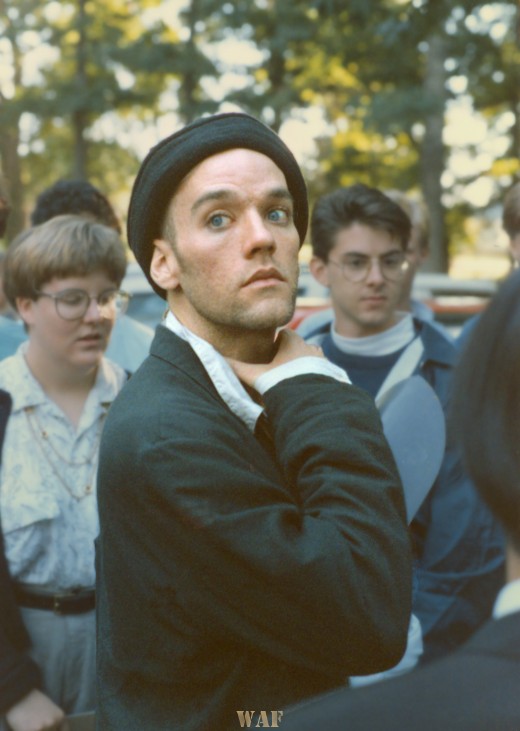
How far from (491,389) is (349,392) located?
0.77 m

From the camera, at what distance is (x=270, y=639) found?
1.80 metres

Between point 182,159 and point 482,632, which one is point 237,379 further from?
point 482,632

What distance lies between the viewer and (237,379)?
206 cm

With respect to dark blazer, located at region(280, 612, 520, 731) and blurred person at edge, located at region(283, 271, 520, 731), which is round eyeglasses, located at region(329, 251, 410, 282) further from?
dark blazer, located at region(280, 612, 520, 731)

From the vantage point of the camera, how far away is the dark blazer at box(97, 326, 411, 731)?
1.78 m

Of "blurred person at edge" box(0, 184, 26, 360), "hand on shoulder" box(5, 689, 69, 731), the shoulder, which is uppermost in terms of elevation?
"blurred person at edge" box(0, 184, 26, 360)

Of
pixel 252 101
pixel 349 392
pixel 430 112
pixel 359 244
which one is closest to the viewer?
pixel 349 392

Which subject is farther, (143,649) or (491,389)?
(143,649)

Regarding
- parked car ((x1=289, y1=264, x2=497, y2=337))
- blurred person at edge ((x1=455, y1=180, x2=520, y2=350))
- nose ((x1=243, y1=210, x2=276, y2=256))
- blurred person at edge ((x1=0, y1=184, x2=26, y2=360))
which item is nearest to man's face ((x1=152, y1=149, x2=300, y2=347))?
nose ((x1=243, y1=210, x2=276, y2=256))

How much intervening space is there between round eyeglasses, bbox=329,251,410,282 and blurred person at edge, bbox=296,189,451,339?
3.1 inches

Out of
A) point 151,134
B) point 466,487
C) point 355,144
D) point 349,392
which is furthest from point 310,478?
point 151,134

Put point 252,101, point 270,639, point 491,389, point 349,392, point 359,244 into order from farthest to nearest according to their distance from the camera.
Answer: point 252,101 < point 359,244 < point 349,392 < point 270,639 < point 491,389

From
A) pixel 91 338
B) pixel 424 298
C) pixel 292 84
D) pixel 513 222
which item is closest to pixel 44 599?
pixel 91 338

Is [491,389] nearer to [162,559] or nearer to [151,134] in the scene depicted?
[162,559]
